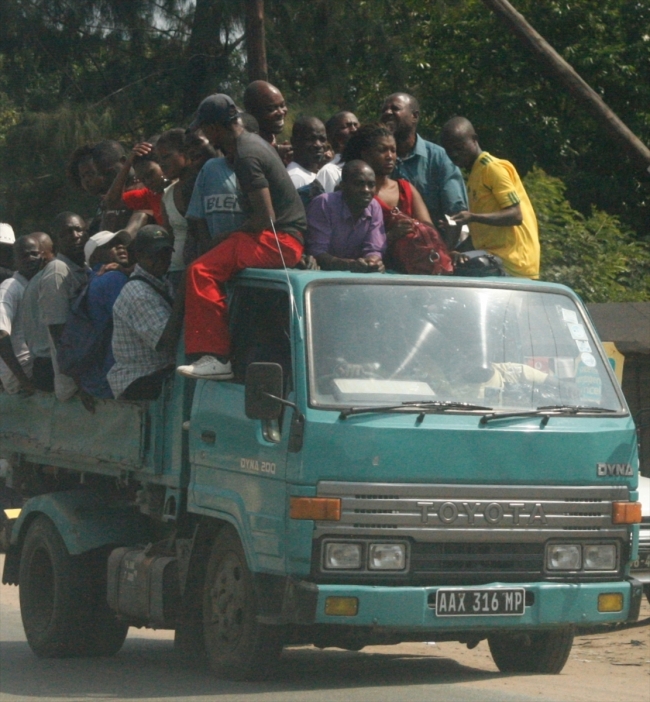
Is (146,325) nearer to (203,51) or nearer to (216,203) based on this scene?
(216,203)

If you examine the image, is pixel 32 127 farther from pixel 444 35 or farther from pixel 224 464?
pixel 224 464

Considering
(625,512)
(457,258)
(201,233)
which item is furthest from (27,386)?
(625,512)

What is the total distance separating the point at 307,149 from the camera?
28.6ft

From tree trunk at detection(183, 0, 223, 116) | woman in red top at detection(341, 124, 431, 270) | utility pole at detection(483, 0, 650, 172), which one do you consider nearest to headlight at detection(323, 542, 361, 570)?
woman in red top at detection(341, 124, 431, 270)

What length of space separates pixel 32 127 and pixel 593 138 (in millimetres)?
10045

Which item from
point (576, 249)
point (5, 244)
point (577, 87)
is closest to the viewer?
point (577, 87)

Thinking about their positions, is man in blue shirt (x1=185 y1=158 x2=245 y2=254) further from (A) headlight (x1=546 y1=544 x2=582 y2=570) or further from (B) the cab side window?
(A) headlight (x1=546 y1=544 x2=582 y2=570)

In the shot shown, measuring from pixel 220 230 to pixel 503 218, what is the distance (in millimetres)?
1696

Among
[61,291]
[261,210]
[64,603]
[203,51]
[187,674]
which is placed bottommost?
[187,674]

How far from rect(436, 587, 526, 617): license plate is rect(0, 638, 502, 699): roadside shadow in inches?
32.9

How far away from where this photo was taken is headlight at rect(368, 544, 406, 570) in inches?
253

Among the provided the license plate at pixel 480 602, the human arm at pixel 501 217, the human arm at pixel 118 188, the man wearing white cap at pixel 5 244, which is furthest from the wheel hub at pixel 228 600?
the man wearing white cap at pixel 5 244

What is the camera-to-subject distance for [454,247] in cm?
798

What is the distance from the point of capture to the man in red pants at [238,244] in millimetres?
7023
